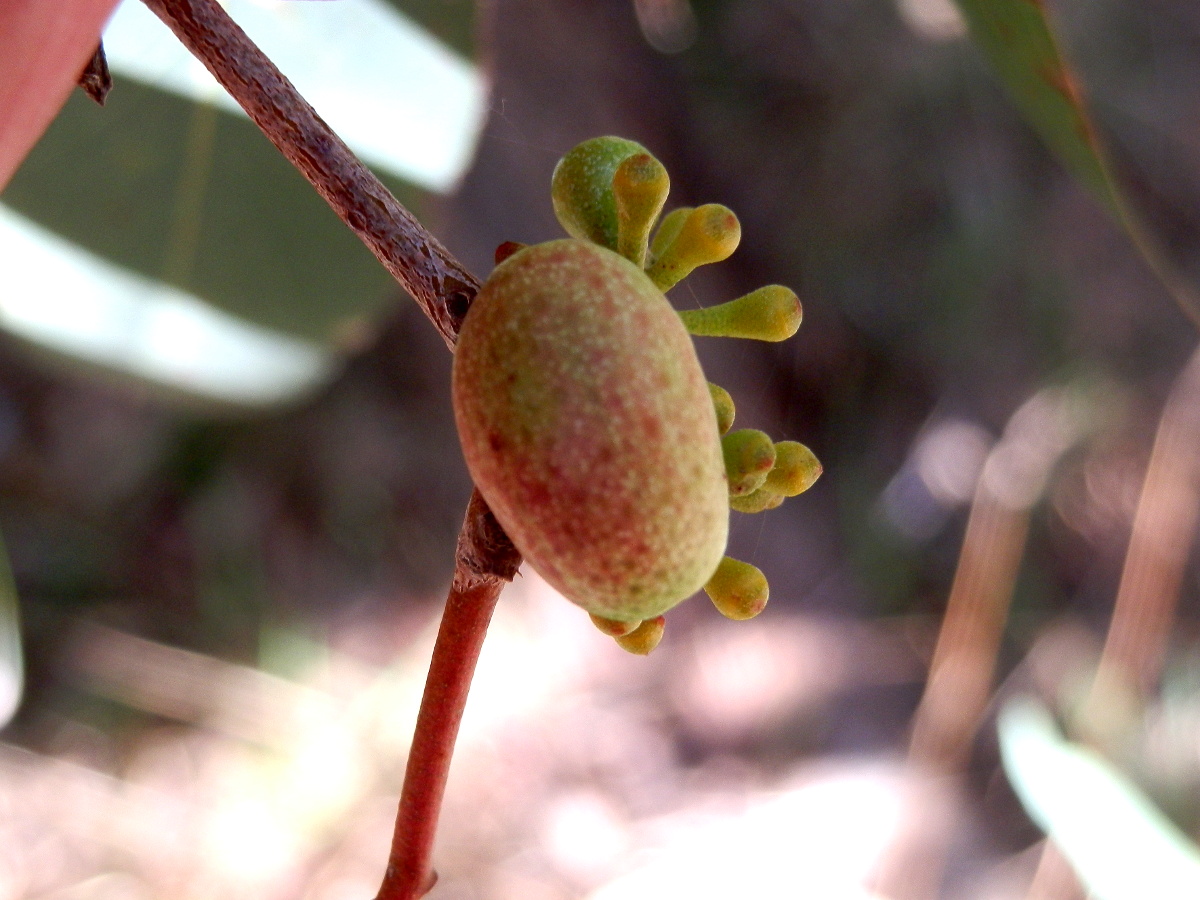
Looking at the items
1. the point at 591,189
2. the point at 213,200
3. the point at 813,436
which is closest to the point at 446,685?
the point at 591,189

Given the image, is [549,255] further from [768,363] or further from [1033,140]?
[1033,140]

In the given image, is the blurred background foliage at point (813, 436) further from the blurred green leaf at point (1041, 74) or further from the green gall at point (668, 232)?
the green gall at point (668, 232)

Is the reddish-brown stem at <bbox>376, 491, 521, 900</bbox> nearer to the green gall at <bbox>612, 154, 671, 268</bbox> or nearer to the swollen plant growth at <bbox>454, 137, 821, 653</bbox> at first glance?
the swollen plant growth at <bbox>454, 137, 821, 653</bbox>

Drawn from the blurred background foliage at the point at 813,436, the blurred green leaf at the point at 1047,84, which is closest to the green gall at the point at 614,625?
the blurred green leaf at the point at 1047,84

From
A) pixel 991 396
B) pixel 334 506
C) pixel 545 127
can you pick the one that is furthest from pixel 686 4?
pixel 334 506

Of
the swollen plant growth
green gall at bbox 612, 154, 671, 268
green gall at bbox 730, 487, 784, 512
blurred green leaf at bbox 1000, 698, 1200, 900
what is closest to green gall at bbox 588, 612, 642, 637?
the swollen plant growth
